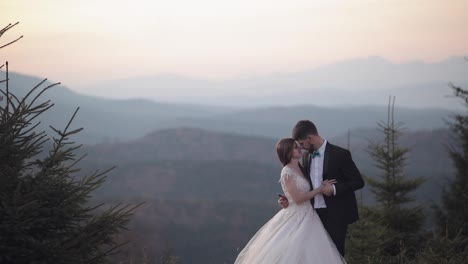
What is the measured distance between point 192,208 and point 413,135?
70.2 meters

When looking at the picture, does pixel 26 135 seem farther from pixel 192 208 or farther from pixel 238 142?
pixel 238 142

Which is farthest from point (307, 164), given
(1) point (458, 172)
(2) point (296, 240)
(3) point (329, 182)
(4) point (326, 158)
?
(1) point (458, 172)

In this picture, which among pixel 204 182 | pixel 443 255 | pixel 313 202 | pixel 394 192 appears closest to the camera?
pixel 313 202

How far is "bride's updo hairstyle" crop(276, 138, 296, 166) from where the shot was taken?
19.1 feet

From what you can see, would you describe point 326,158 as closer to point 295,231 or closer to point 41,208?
point 295,231

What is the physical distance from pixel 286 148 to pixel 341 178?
2.01 feet

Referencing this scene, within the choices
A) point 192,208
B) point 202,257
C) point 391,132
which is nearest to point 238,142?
point 192,208

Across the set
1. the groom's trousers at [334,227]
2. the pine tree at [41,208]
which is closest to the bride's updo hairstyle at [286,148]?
the groom's trousers at [334,227]

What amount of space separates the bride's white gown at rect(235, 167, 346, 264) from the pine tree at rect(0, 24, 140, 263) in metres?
1.85

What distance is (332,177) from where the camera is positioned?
585 cm

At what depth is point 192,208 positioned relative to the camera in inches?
3777

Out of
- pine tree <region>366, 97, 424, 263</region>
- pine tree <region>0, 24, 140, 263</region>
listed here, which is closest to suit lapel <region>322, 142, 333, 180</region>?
pine tree <region>0, 24, 140, 263</region>

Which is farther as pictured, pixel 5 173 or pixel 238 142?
pixel 238 142

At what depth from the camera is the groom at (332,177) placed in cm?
574
